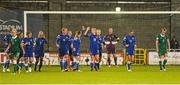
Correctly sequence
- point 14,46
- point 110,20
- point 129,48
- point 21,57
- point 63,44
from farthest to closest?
1. point 110,20
2. point 129,48
3. point 63,44
4. point 21,57
5. point 14,46

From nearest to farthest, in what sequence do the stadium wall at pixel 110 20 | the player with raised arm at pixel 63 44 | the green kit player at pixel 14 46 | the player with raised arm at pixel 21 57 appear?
1. the green kit player at pixel 14 46
2. the player with raised arm at pixel 21 57
3. the player with raised arm at pixel 63 44
4. the stadium wall at pixel 110 20

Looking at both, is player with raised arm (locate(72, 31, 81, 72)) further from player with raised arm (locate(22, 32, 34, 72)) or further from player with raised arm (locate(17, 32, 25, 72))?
player with raised arm (locate(17, 32, 25, 72))

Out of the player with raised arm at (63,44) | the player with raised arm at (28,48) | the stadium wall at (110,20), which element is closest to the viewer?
the player with raised arm at (63,44)

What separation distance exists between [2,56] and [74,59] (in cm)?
809

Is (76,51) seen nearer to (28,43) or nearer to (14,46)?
(28,43)

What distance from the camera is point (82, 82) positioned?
19453mm

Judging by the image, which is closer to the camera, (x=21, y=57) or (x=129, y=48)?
(x=21, y=57)

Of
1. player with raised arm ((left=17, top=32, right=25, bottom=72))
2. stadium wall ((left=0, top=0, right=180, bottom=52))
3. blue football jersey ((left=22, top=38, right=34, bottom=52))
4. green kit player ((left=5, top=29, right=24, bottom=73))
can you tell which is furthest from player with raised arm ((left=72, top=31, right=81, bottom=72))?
stadium wall ((left=0, top=0, right=180, bottom=52))

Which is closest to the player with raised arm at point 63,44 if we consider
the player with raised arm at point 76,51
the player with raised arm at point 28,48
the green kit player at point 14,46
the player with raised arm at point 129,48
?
the player with raised arm at point 76,51

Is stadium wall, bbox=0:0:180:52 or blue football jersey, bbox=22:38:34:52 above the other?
stadium wall, bbox=0:0:180:52

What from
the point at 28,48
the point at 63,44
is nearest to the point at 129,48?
the point at 63,44

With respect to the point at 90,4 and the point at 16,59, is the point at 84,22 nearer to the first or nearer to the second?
the point at 90,4

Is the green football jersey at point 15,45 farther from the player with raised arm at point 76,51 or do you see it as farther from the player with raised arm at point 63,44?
the player with raised arm at point 76,51

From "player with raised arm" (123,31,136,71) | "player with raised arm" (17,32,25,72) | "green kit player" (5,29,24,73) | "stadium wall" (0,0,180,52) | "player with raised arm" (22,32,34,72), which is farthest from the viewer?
"stadium wall" (0,0,180,52)
